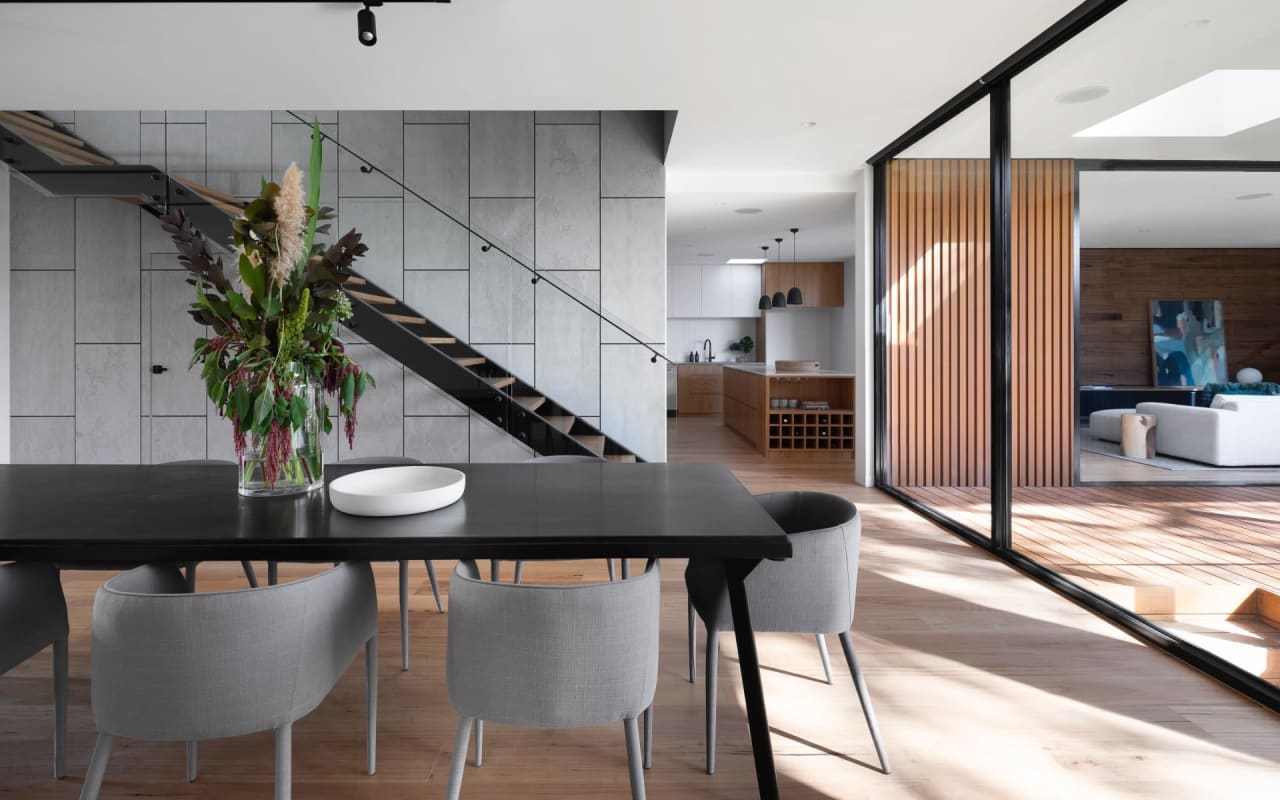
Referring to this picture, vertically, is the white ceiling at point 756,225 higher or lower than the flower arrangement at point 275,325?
higher

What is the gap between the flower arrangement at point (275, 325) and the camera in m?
1.88

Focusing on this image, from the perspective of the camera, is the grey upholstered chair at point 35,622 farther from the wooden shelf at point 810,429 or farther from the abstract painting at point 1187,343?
the abstract painting at point 1187,343

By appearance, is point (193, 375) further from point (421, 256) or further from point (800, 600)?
point (800, 600)

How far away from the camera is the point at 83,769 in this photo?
2027 mm

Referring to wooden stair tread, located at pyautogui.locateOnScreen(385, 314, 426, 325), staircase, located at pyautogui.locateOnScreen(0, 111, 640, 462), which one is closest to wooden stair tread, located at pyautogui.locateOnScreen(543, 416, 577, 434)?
staircase, located at pyautogui.locateOnScreen(0, 111, 640, 462)

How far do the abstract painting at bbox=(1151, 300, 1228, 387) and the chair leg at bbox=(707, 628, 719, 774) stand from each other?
29.7 ft

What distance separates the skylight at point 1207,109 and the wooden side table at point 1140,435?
2.96 meters

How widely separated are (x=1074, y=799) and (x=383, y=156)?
6157 mm

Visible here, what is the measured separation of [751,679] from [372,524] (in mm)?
993

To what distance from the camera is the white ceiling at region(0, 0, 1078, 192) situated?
3.32m

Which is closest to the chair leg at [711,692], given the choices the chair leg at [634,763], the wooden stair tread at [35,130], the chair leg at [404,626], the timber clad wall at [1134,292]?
the chair leg at [634,763]

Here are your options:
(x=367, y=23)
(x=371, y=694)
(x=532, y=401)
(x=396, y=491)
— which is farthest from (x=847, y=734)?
(x=532, y=401)

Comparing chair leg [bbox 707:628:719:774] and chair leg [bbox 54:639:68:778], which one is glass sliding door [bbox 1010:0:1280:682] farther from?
chair leg [bbox 54:639:68:778]

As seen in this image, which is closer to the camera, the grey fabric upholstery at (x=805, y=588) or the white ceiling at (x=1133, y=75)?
the grey fabric upholstery at (x=805, y=588)
